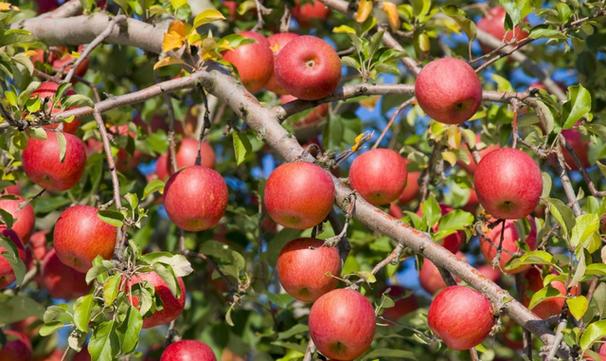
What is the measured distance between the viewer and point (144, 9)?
8.09 feet

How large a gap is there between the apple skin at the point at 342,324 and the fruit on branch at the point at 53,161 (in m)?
0.69

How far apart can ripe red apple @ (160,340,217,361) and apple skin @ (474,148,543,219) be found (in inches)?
26.6

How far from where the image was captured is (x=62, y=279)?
8.47 ft

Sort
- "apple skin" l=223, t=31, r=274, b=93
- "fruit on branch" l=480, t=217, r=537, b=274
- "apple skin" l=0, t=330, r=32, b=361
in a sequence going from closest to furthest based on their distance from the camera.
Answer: "fruit on branch" l=480, t=217, r=537, b=274 < "apple skin" l=223, t=31, r=274, b=93 < "apple skin" l=0, t=330, r=32, b=361

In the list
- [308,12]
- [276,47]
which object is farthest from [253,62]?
[308,12]

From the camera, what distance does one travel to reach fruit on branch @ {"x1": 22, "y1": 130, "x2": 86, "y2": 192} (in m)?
2.15

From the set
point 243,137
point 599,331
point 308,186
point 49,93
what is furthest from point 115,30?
point 599,331

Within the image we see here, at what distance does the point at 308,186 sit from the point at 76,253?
21.0 inches

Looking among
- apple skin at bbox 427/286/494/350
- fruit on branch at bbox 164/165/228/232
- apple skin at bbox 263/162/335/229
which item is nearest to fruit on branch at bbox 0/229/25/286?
fruit on branch at bbox 164/165/228/232

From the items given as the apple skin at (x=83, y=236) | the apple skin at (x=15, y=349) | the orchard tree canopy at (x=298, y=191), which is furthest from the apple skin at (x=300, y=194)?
the apple skin at (x=15, y=349)

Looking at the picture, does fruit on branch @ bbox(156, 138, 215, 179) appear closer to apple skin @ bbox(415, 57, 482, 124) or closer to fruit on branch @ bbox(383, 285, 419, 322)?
fruit on branch @ bbox(383, 285, 419, 322)

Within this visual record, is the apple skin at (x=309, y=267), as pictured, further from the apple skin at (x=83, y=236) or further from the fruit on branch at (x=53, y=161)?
the fruit on branch at (x=53, y=161)

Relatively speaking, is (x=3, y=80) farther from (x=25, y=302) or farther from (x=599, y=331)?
(x=599, y=331)

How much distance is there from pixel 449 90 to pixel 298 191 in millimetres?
416
